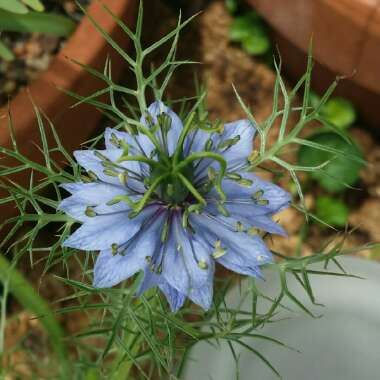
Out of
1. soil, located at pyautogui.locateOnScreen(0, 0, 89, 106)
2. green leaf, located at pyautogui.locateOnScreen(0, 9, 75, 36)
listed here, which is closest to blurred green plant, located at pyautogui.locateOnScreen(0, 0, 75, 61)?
green leaf, located at pyautogui.locateOnScreen(0, 9, 75, 36)

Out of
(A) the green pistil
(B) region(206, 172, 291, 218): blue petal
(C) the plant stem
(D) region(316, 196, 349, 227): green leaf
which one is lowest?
(C) the plant stem

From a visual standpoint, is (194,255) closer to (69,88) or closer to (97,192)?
→ (97,192)

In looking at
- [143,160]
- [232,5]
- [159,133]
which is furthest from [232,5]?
[143,160]

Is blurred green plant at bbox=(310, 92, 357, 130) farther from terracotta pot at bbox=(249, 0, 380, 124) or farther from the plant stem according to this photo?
the plant stem

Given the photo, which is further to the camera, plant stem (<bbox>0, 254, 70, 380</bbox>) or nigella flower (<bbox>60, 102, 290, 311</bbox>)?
plant stem (<bbox>0, 254, 70, 380</bbox>)

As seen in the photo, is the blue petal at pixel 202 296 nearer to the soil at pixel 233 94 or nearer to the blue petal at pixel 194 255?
the blue petal at pixel 194 255

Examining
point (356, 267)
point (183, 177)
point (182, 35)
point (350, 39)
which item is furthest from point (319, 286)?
point (182, 35)
